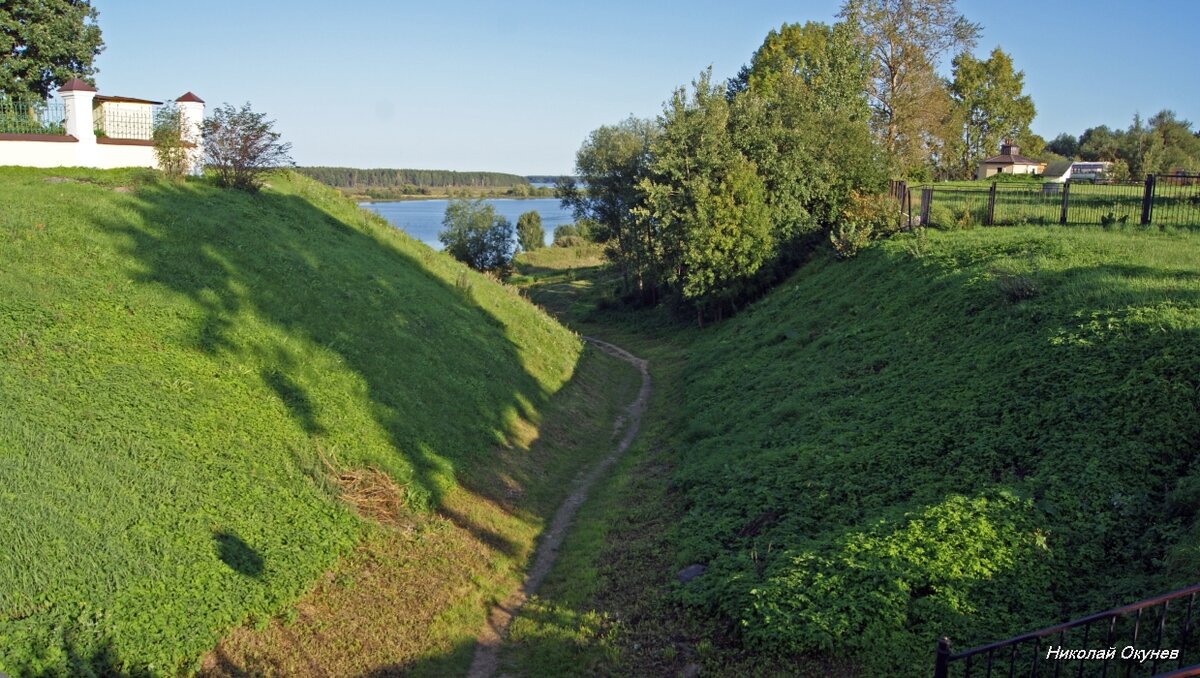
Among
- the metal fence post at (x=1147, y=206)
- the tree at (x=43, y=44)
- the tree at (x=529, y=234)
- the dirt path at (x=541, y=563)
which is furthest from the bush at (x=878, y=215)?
the tree at (x=529, y=234)

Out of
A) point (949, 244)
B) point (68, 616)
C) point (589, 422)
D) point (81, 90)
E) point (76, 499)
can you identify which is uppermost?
point (81, 90)

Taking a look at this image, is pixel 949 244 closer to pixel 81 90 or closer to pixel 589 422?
pixel 589 422

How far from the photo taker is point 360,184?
607 ft

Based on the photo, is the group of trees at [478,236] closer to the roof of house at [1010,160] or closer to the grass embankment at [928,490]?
the roof of house at [1010,160]

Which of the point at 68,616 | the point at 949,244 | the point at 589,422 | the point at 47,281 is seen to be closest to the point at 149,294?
the point at 47,281

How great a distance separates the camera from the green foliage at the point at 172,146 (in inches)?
819

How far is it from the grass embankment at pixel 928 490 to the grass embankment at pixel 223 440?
2080mm

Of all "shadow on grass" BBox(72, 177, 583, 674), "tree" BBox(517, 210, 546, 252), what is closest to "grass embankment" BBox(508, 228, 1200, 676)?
"shadow on grass" BBox(72, 177, 583, 674)

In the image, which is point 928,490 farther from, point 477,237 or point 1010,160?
point 477,237

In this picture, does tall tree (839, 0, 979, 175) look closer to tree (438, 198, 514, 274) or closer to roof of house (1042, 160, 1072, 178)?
roof of house (1042, 160, 1072, 178)

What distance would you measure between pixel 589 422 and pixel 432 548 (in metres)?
9.45

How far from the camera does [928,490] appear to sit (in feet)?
33.8

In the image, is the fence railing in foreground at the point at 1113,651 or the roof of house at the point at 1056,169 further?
the roof of house at the point at 1056,169

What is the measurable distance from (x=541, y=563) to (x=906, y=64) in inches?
1578
